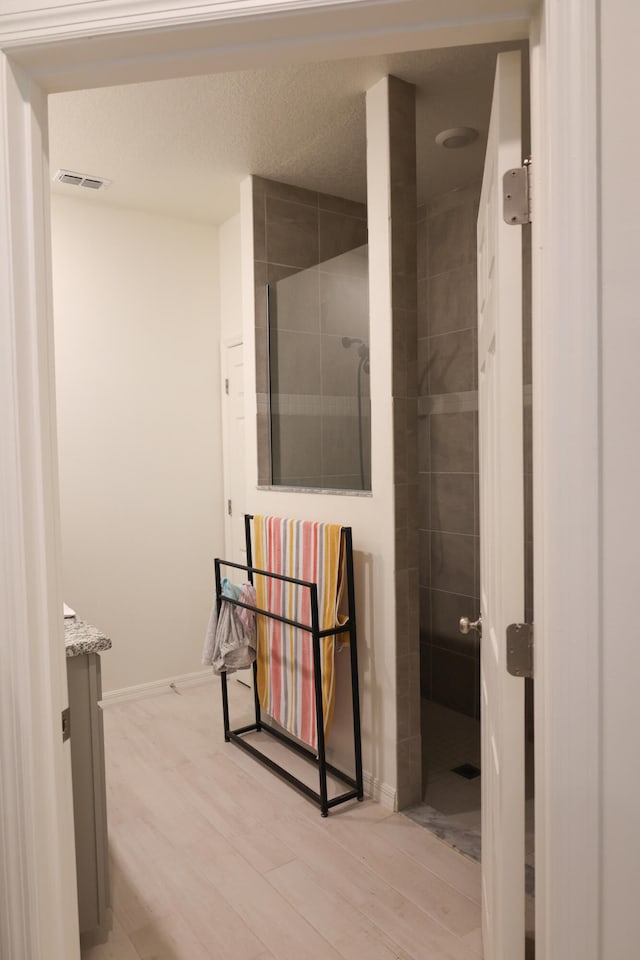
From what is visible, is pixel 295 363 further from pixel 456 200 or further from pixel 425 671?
pixel 425 671

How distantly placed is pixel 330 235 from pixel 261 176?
1.50 feet

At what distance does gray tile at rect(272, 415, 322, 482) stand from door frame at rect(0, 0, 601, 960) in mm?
1846

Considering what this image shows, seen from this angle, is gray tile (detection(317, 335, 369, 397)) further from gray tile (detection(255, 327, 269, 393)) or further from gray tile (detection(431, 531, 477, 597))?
gray tile (detection(431, 531, 477, 597))

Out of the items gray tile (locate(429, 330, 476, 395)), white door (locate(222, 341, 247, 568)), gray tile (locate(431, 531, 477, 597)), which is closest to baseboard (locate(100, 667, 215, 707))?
white door (locate(222, 341, 247, 568))

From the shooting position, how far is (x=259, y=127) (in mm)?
2641

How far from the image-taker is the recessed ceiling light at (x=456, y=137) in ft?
8.75

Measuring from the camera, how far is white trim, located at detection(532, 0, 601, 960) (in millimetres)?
850

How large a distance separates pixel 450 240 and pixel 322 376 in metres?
1.20

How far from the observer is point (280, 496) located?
119 inches

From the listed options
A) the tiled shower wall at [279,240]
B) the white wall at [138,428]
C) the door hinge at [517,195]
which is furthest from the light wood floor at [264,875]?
the door hinge at [517,195]

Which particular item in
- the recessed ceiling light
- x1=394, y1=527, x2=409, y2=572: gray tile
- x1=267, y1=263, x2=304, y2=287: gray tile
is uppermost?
the recessed ceiling light

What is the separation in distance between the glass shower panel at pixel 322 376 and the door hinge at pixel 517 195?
4.86 feet

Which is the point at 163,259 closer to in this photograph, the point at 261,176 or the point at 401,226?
the point at 261,176

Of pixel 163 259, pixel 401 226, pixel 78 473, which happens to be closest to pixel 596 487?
pixel 401 226
